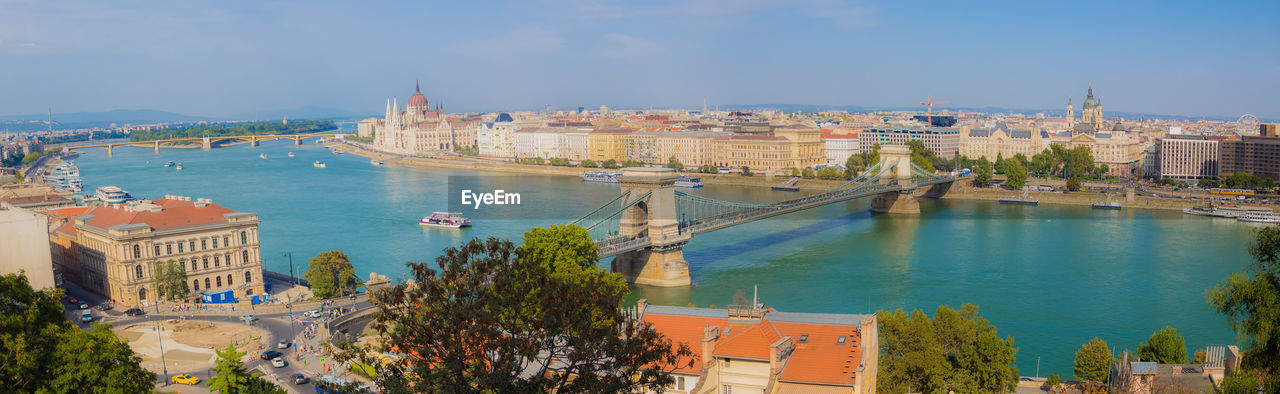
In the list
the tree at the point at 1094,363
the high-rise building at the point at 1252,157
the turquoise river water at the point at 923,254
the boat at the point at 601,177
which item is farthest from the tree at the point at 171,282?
the high-rise building at the point at 1252,157

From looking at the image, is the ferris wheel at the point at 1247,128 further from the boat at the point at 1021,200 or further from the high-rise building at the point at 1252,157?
the boat at the point at 1021,200

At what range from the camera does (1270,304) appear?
423 centimetres

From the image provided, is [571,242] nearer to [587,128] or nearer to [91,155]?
[587,128]

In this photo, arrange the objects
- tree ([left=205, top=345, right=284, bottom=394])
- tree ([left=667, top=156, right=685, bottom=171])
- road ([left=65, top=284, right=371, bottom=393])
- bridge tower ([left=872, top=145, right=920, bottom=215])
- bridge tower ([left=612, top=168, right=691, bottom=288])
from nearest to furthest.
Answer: tree ([left=205, top=345, right=284, bottom=394]) < road ([left=65, top=284, right=371, bottom=393]) < bridge tower ([left=612, top=168, right=691, bottom=288]) < bridge tower ([left=872, top=145, right=920, bottom=215]) < tree ([left=667, top=156, right=685, bottom=171])

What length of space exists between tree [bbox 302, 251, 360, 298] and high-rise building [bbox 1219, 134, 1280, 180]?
27371mm

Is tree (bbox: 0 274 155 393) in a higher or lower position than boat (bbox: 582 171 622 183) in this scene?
higher

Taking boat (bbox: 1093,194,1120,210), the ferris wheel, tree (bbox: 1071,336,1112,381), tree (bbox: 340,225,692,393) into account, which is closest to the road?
tree (bbox: 340,225,692,393)

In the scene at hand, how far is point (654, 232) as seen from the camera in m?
13.8

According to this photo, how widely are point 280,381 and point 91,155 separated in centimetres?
5396

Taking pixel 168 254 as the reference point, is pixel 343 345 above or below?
above

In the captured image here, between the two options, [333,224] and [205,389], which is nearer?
[205,389]

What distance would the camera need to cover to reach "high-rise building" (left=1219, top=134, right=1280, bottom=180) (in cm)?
2925

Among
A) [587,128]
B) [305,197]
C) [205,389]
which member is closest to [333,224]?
[305,197]

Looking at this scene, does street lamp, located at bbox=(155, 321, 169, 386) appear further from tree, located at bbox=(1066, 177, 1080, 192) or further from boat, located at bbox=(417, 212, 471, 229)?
tree, located at bbox=(1066, 177, 1080, 192)
